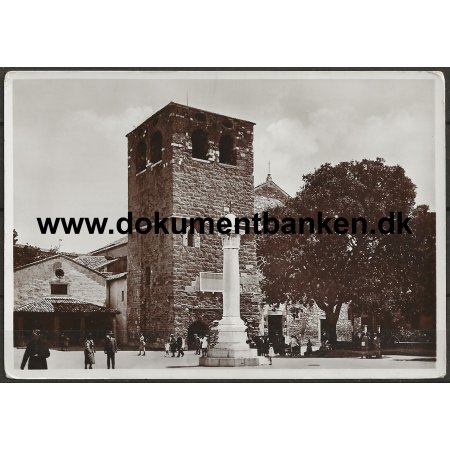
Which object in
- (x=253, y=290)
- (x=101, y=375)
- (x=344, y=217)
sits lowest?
(x=101, y=375)

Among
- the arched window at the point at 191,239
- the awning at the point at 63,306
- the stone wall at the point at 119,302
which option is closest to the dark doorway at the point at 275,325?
the arched window at the point at 191,239

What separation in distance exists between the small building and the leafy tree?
241 cm

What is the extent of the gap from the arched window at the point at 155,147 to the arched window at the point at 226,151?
89 cm

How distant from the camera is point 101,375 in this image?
12992 mm

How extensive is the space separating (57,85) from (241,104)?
2566mm

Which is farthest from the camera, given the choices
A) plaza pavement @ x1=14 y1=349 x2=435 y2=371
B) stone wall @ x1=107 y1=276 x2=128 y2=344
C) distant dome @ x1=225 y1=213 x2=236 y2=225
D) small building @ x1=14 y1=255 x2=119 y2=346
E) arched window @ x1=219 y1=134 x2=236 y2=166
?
arched window @ x1=219 y1=134 x2=236 y2=166

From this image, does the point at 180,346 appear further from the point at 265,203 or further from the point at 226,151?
the point at 226,151

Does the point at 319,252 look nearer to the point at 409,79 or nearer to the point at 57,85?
the point at 409,79

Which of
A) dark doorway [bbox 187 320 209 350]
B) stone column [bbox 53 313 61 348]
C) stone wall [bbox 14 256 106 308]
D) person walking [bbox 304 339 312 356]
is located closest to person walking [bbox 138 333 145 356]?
dark doorway [bbox 187 320 209 350]

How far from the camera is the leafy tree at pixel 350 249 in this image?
13195mm

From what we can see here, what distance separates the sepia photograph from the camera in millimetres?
13039

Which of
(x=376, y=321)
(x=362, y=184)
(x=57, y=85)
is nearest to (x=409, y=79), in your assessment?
(x=362, y=184)

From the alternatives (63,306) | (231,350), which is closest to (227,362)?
(231,350)

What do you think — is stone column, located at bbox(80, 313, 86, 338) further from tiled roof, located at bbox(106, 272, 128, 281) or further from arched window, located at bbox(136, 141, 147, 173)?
arched window, located at bbox(136, 141, 147, 173)
